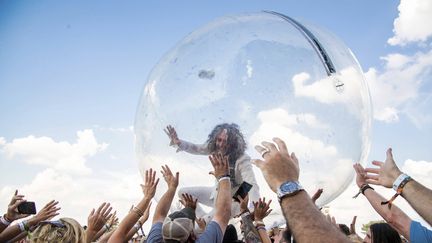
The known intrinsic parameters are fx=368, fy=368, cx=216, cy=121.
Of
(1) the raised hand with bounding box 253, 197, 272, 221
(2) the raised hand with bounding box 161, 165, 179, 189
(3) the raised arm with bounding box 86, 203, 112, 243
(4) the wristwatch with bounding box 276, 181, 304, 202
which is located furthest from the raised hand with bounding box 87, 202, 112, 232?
(4) the wristwatch with bounding box 276, 181, 304, 202

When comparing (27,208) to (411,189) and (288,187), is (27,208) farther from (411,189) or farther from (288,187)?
(411,189)

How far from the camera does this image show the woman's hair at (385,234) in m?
3.07

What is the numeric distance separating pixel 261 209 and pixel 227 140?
27.9 inches

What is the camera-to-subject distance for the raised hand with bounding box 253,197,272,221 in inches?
106

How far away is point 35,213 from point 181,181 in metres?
1.99

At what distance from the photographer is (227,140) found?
99.0 inches

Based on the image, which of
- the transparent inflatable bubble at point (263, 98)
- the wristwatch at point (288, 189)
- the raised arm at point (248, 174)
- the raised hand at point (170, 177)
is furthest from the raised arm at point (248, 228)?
the wristwatch at point (288, 189)

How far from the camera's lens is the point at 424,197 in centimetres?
180

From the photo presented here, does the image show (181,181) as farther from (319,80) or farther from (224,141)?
(319,80)

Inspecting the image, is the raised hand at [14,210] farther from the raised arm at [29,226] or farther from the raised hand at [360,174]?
the raised hand at [360,174]

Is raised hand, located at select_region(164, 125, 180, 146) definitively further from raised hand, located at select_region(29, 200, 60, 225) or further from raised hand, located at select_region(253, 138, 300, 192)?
raised hand, located at select_region(29, 200, 60, 225)

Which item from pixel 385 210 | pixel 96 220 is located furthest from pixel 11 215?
pixel 385 210

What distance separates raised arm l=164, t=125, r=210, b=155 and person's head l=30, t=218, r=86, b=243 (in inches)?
34.9

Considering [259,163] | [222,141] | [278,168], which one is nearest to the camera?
[278,168]
